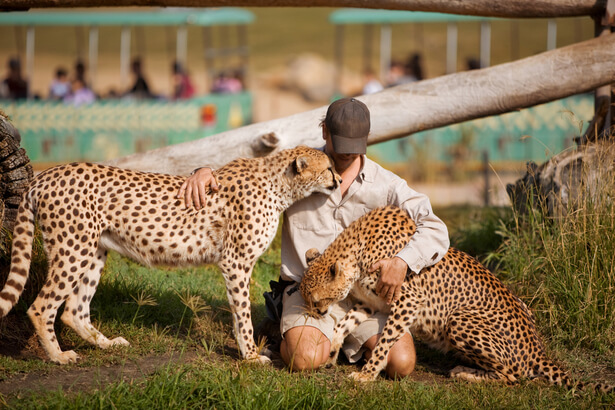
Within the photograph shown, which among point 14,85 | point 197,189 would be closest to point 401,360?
point 197,189

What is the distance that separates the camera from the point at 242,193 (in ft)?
13.5

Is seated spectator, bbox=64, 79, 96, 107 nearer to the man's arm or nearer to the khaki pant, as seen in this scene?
the khaki pant

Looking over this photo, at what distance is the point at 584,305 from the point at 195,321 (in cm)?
271

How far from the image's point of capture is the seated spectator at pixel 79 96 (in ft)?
45.2

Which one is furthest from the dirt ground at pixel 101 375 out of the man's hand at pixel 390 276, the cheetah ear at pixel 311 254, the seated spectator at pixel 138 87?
the seated spectator at pixel 138 87

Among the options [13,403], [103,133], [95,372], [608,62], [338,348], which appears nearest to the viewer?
[13,403]

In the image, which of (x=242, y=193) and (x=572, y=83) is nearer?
(x=242, y=193)

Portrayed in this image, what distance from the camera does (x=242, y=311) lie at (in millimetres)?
3986

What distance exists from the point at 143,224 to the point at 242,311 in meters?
0.81

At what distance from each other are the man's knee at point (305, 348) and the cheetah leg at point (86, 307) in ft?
3.50

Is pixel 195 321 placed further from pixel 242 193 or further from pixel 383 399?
pixel 383 399

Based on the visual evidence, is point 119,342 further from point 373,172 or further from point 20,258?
point 373,172

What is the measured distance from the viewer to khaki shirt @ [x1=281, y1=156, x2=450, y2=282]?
13.6ft

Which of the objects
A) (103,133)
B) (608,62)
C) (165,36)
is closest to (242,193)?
(608,62)
